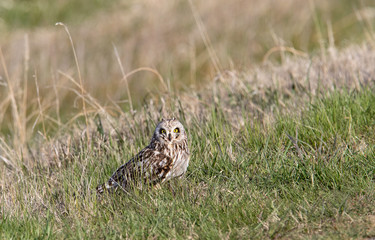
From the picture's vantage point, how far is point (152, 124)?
6227 mm

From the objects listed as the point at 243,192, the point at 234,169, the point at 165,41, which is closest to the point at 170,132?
the point at 234,169

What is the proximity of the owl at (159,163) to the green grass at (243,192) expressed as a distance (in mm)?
121

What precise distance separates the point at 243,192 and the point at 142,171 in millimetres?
1066

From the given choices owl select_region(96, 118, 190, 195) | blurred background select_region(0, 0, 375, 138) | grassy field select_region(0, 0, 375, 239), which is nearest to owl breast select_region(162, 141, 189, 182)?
owl select_region(96, 118, 190, 195)

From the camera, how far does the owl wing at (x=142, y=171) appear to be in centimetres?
493

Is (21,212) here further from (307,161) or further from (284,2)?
(284,2)

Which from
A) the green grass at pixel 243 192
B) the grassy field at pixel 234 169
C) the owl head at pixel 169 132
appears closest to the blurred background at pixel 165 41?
the grassy field at pixel 234 169

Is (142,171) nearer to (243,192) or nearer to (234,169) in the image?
(234,169)

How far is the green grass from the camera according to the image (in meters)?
3.96

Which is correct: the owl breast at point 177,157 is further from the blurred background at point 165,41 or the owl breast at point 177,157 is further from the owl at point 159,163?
the blurred background at point 165,41

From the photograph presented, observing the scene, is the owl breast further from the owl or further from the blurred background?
the blurred background

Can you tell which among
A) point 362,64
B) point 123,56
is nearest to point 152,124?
point 362,64

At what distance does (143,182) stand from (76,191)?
0.58 meters

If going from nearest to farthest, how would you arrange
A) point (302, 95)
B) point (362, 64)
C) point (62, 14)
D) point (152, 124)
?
point (152, 124)
point (302, 95)
point (362, 64)
point (62, 14)
